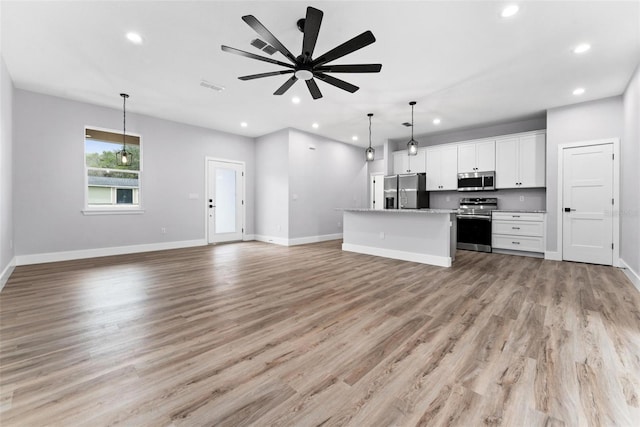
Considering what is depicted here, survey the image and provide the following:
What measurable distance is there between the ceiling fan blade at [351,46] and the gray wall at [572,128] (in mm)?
4868

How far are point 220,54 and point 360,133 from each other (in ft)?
14.8

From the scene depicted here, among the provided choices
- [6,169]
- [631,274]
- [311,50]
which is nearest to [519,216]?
[631,274]

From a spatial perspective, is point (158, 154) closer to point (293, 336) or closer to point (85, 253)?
point (85, 253)

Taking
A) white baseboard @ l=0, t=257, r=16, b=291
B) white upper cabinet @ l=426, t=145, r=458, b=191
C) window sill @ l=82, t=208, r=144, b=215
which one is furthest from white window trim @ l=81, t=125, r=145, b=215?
white upper cabinet @ l=426, t=145, r=458, b=191

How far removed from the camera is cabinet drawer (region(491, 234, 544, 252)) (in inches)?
211

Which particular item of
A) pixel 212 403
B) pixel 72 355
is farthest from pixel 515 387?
pixel 72 355

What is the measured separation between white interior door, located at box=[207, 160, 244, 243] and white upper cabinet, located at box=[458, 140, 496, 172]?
18.7 ft

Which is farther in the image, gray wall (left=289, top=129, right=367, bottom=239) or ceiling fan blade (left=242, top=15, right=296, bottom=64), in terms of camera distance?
gray wall (left=289, top=129, right=367, bottom=239)

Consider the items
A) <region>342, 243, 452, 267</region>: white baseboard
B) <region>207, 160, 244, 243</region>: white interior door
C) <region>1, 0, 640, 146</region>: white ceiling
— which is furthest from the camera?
<region>207, 160, 244, 243</region>: white interior door

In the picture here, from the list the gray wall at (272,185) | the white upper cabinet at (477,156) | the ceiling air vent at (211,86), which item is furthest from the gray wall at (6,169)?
the white upper cabinet at (477,156)

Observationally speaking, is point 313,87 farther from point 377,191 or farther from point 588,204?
point 377,191

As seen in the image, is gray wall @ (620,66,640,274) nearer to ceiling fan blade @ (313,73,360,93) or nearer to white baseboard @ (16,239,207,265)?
ceiling fan blade @ (313,73,360,93)

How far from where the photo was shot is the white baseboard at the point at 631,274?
3.44m

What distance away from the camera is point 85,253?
16.9 feet
